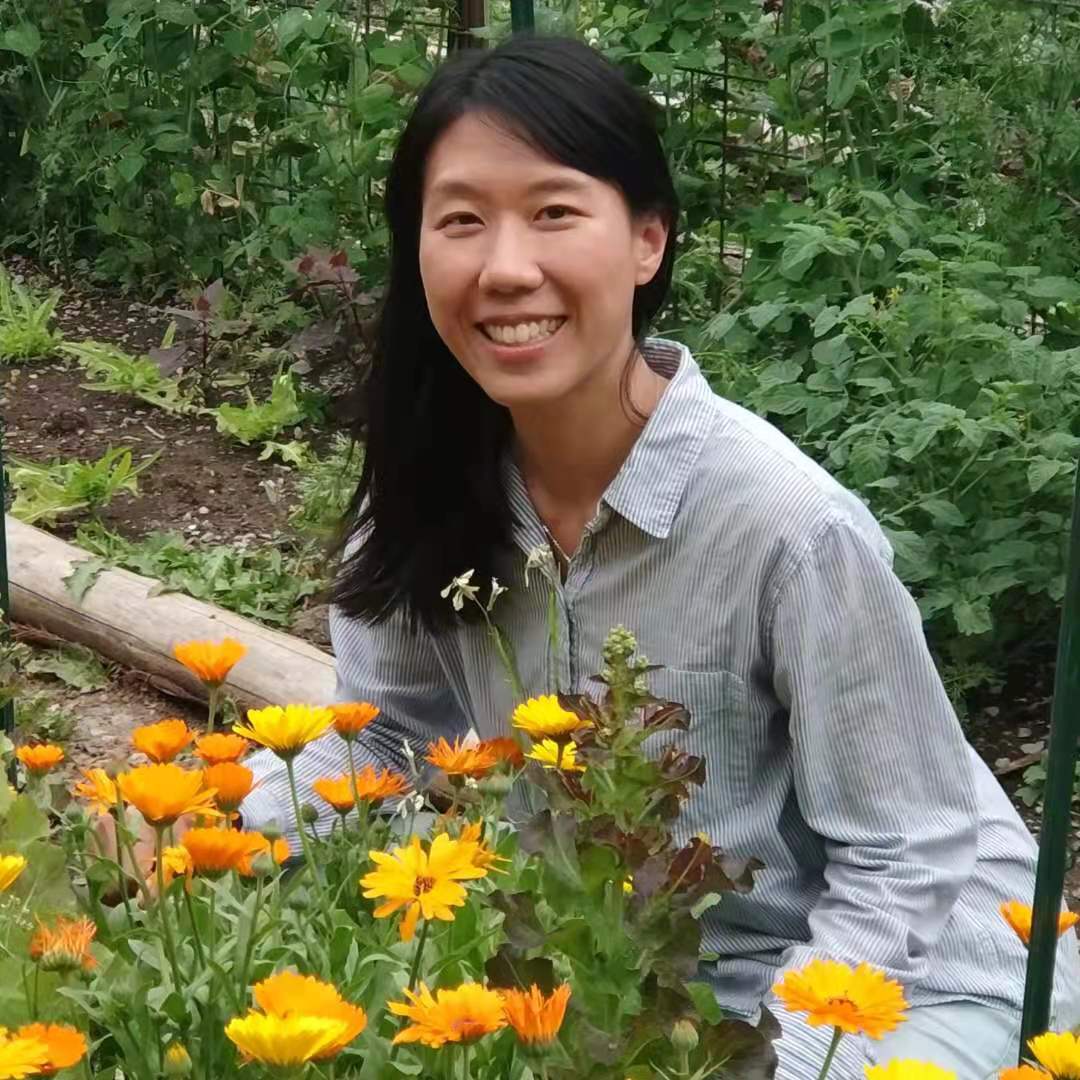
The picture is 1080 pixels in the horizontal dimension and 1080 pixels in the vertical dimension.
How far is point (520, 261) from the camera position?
1.57 m

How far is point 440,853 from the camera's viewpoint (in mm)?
961

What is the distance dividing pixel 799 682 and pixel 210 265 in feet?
12.3

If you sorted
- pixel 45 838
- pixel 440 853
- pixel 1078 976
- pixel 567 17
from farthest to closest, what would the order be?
pixel 567 17
pixel 1078 976
pixel 45 838
pixel 440 853

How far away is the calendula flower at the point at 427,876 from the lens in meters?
0.93

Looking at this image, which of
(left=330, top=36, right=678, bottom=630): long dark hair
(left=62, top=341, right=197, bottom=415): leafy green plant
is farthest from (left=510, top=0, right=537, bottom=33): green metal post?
(left=62, top=341, right=197, bottom=415): leafy green plant

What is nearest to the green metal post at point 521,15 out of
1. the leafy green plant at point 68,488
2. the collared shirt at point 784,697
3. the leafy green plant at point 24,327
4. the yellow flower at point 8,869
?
the collared shirt at point 784,697

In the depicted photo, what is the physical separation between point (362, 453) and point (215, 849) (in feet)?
8.18

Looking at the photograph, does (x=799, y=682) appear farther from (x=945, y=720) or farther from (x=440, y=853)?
(x=440, y=853)

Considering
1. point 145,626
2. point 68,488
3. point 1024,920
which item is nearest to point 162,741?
point 1024,920

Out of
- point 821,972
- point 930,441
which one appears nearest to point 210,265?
point 930,441

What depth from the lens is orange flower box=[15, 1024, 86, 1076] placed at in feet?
2.81

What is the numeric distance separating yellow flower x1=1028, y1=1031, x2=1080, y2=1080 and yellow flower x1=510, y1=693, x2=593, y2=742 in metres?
0.34

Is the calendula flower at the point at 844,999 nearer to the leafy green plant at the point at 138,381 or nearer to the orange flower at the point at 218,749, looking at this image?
the orange flower at the point at 218,749

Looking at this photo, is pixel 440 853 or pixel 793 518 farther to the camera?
pixel 793 518
